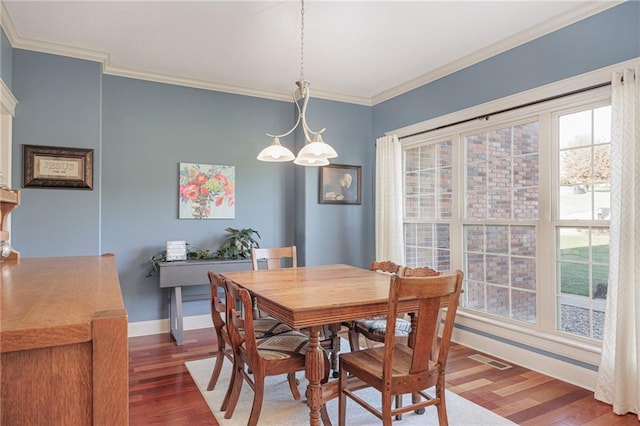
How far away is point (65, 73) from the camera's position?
11.3 ft

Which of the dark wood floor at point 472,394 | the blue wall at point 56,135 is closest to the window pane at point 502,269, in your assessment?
the dark wood floor at point 472,394

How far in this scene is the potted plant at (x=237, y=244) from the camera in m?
4.17

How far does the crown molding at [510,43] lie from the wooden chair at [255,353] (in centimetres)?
289

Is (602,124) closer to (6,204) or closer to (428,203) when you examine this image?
(428,203)

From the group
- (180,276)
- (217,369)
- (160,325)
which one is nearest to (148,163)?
(180,276)

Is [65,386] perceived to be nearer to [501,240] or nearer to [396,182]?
[501,240]

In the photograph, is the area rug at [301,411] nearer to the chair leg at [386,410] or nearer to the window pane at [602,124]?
the chair leg at [386,410]

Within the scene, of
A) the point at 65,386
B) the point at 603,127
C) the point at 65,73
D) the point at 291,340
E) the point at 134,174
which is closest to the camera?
the point at 65,386

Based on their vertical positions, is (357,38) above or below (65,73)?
above

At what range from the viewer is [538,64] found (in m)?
3.05

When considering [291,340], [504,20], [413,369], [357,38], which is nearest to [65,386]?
[413,369]

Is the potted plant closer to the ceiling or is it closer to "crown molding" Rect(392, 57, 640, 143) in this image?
the ceiling

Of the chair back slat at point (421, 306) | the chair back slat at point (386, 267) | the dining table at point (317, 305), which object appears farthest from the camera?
the chair back slat at point (386, 267)

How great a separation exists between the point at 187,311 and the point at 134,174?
156 cm
